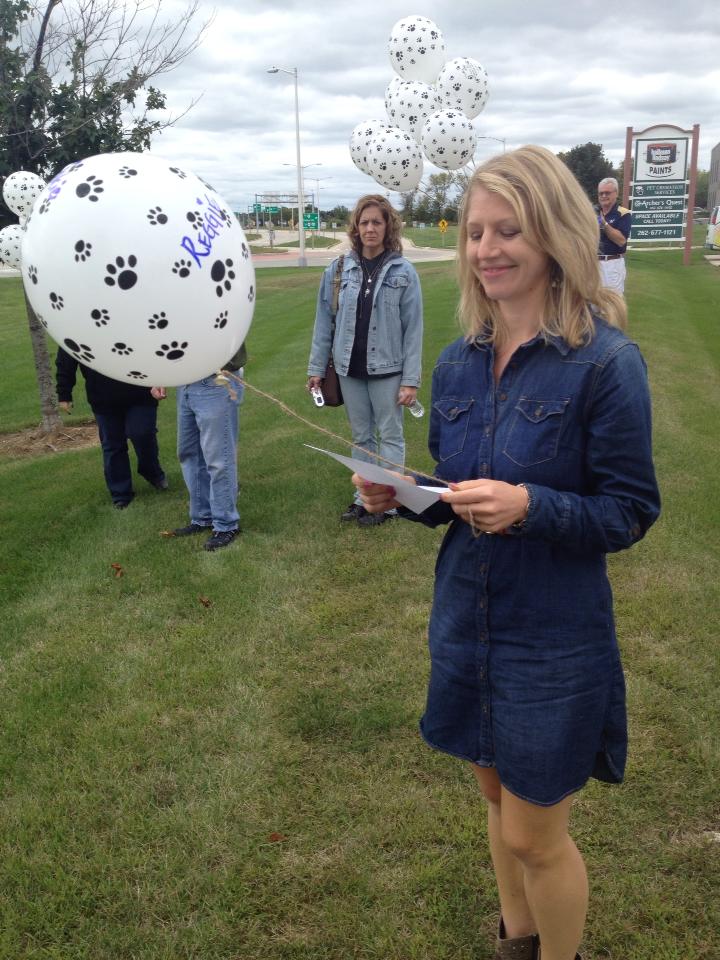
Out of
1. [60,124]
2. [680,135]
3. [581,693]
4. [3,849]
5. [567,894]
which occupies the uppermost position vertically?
[680,135]

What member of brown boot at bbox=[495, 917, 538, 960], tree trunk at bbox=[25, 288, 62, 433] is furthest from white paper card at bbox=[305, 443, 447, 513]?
tree trunk at bbox=[25, 288, 62, 433]

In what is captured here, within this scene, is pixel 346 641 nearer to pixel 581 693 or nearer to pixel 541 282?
pixel 581 693

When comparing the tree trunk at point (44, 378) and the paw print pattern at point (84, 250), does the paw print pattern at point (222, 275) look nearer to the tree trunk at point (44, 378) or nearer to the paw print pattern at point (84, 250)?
the paw print pattern at point (84, 250)

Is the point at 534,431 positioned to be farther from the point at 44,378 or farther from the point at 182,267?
the point at 44,378

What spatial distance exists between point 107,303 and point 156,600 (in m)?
2.15

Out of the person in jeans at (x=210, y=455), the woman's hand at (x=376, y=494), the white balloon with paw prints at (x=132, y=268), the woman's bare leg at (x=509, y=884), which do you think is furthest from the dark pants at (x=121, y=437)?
the woman's bare leg at (x=509, y=884)

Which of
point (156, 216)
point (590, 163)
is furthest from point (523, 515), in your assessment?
point (590, 163)

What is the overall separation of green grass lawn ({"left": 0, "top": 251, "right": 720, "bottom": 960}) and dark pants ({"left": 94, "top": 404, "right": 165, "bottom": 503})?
0.26m

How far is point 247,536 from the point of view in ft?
15.9

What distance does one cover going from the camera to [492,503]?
148 centimetres

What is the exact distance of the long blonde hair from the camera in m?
1.51

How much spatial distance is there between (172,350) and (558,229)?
135 centimetres

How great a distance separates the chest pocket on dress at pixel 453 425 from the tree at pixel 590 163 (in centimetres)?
4571

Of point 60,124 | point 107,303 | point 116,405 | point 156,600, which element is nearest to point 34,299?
point 107,303
